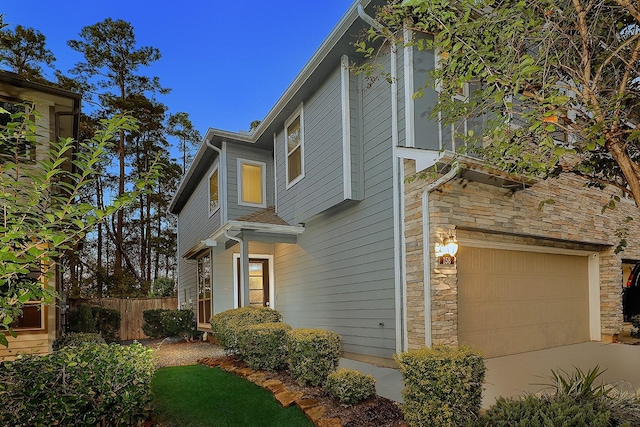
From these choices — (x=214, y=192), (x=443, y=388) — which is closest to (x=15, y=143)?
(x=443, y=388)

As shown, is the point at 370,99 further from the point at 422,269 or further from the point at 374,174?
the point at 422,269

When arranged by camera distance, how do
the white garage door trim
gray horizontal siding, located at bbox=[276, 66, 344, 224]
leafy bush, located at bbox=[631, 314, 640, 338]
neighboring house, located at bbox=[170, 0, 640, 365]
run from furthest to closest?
leafy bush, located at bbox=[631, 314, 640, 338], the white garage door trim, gray horizontal siding, located at bbox=[276, 66, 344, 224], neighboring house, located at bbox=[170, 0, 640, 365]

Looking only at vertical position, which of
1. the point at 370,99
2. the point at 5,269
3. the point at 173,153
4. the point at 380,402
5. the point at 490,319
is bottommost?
the point at 380,402

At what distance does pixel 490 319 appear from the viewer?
285 inches

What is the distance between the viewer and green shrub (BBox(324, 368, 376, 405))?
4.73m

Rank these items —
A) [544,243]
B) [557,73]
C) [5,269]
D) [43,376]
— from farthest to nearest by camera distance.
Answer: [544,243] < [557,73] < [43,376] < [5,269]

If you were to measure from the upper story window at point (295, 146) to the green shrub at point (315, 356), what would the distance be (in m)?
4.47

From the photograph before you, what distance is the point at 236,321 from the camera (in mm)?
7828

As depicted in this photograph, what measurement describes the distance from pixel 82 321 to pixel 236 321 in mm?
6237

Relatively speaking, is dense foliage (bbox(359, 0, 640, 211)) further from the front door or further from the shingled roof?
the front door

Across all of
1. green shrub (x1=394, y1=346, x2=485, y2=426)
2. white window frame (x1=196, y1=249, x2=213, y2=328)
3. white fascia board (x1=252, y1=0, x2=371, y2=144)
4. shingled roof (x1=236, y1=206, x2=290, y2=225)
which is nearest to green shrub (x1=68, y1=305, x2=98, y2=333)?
white window frame (x1=196, y1=249, x2=213, y2=328)

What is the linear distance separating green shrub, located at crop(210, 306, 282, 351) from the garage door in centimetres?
362

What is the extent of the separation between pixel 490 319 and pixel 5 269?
23.8 ft

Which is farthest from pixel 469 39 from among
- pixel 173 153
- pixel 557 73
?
pixel 173 153
